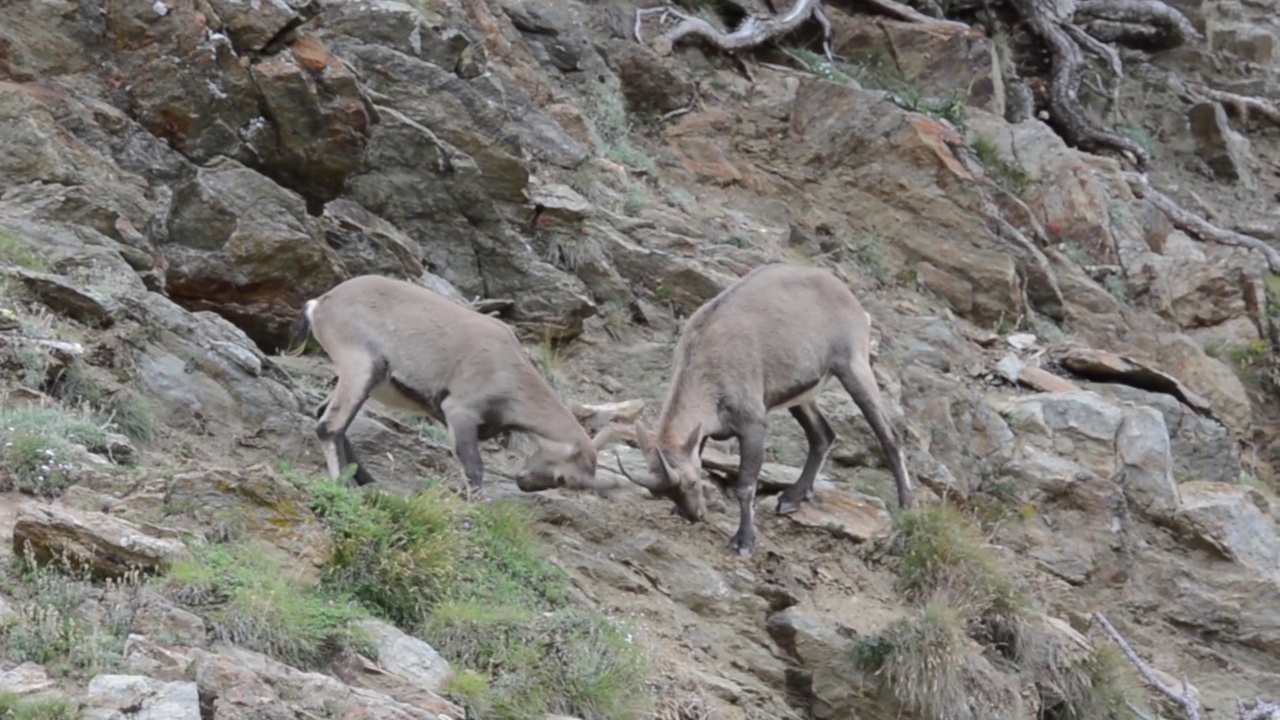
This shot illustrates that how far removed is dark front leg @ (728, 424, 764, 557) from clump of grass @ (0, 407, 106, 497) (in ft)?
13.8

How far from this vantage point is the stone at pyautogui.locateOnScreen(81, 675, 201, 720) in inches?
245

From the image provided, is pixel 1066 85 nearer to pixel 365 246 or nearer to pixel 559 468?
pixel 365 246

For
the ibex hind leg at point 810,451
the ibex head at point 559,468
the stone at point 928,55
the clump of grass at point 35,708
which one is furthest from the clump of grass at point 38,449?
the stone at point 928,55

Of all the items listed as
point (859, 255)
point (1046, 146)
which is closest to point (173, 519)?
point (859, 255)

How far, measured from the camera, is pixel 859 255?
1764 centimetres

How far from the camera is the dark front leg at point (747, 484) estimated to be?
10.9 m

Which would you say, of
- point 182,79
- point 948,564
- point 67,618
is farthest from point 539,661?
point 182,79

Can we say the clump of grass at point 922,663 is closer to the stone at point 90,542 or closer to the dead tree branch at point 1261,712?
the dead tree branch at point 1261,712

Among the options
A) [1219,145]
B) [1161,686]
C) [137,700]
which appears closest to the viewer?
[137,700]

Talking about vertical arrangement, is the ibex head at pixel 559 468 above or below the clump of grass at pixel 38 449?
below

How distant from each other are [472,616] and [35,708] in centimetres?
257

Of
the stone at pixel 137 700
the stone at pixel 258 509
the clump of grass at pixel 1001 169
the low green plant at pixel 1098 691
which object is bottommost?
the clump of grass at pixel 1001 169

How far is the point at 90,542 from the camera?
285 inches

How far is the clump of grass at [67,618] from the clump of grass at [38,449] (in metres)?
1.01
